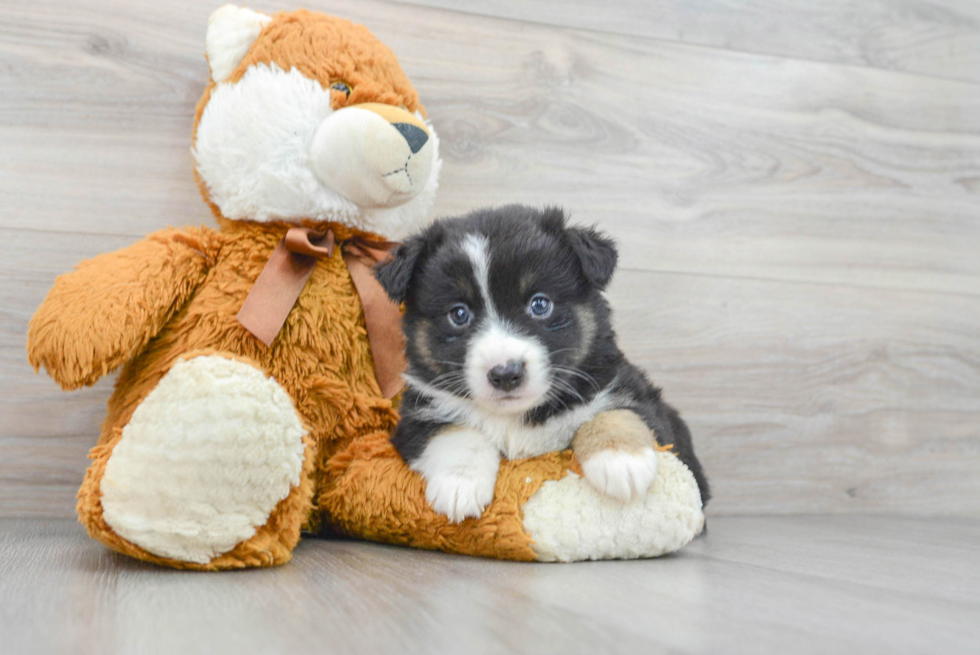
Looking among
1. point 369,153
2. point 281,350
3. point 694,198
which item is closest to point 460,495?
point 281,350

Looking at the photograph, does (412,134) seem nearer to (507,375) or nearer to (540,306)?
(540,306)

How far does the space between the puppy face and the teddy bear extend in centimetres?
18

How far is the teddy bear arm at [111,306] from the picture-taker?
1512mm

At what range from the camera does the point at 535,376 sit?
1.54 metres

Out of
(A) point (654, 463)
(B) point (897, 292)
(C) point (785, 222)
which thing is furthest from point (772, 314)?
(A) point (654, 463)

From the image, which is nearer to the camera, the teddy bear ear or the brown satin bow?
→ the brown satin bow

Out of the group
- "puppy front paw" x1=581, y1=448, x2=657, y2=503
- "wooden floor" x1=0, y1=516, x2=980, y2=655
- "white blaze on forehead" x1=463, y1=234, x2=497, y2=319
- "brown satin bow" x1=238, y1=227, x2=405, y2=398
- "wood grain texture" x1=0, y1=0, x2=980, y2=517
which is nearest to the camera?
"wooden floor" x1=0, y1=516, x2=980, y2=655

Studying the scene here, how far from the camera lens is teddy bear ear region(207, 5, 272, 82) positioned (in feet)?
6.02

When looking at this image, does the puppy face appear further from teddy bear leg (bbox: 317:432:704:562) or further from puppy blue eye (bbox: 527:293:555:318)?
teddy bear leg (bbox: 317:432:704:562)

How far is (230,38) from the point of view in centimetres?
183

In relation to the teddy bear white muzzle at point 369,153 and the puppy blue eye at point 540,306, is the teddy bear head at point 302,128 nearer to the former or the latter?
the teddy bear white muzzle at point 369,153

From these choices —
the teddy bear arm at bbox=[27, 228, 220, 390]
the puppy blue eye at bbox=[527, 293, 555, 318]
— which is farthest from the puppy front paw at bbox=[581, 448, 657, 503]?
the teddy bear arm at bbox=[27, 228, 220, 390]

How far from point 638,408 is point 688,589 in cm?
48

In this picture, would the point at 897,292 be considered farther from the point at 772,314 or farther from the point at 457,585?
the point at 457,585
